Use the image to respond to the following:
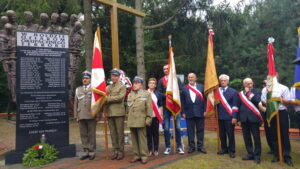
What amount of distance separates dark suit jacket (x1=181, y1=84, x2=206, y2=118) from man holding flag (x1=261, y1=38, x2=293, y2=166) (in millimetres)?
1222

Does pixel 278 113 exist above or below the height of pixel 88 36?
below

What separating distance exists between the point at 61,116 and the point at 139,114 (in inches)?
76.7

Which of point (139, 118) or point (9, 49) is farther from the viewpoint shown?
point (9, 49)

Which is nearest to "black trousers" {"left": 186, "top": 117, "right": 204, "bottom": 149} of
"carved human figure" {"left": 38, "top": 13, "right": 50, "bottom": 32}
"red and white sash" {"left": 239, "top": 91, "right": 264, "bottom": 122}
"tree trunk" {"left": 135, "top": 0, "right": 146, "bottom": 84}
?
"red and white sash" {"left": 239, "top": 91, "right": 264, "bottom": 122}

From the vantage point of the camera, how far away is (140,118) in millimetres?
5125

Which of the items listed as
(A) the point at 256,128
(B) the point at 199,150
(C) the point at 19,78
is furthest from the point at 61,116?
(A) the point at 256,128

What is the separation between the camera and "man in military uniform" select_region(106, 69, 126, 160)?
540 centimetres

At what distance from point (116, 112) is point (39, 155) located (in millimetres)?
1815

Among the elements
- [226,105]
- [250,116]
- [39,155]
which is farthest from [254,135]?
[39,155]

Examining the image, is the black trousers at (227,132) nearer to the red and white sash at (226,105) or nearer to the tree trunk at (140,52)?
the red and white sash at (226,105)

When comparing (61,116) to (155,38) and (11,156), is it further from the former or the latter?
(155,38)

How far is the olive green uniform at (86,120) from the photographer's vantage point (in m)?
5.61

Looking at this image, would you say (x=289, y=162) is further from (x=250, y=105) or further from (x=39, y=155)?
(x=39, y=155)

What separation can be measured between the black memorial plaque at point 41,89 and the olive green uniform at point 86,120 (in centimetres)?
54
